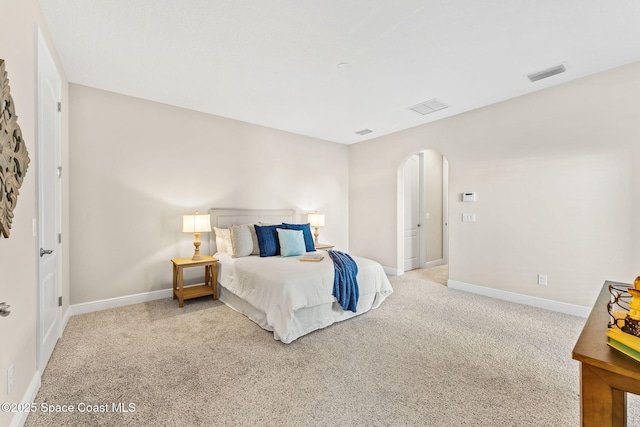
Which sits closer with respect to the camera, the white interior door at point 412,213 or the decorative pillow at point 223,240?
the decorative pillow at point 223,240

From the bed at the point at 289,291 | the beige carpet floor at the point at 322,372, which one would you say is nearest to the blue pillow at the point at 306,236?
the bed at the point at 289,291

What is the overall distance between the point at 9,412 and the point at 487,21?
4.02 metres

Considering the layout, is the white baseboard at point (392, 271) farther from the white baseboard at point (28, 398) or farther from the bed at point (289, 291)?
the white baseboard at point (28, 398)

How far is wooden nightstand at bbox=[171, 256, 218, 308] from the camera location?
3.55 m

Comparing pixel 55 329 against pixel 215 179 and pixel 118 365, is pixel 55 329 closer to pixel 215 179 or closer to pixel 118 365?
pixel 118 365

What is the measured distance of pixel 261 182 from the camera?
4910mm

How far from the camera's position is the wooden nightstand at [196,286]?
3553 millimetres

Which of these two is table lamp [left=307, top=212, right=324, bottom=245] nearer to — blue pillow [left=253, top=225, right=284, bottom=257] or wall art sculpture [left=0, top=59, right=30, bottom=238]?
blue pillow [left=253, top=225, right=284, bottom=257]

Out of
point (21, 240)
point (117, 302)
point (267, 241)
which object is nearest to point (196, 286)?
point (117, 302)

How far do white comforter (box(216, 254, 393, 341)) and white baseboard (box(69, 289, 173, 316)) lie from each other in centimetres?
88

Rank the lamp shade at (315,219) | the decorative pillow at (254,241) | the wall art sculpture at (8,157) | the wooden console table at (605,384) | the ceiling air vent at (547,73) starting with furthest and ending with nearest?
the lamp shade at (315,219), the decorative pillow at (254,241), the ceiling air vent at (547,73), the wall art sculpture at (8,157), the wooden console table at (605,384)

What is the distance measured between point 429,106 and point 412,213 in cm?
242

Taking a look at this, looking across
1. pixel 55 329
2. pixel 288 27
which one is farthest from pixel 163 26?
pixel 55 329

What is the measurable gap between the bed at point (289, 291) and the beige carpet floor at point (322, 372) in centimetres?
13
